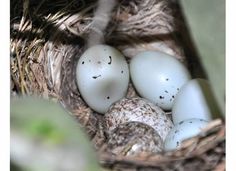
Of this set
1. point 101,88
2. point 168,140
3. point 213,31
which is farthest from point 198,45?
point 101,88

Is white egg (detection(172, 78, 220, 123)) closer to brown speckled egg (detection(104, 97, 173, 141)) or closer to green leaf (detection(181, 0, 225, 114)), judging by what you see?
brown speckled egg (detection(104, 97, 173, 141))

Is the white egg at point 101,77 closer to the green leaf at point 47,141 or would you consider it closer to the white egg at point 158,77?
the white egg at point 158,77

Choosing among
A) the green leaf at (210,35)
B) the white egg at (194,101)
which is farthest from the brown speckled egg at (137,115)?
the green leaf at (210,35)

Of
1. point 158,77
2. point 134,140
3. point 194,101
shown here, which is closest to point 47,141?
point 134,140

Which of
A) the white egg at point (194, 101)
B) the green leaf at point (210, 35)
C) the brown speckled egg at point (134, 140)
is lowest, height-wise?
the brown speckled egg at point (134, 140)

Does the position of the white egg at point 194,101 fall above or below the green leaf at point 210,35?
below

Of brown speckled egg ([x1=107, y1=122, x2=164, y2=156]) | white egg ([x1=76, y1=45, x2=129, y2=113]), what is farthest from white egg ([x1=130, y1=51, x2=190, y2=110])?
brown speckled egg ([x1=107, y1=122, x2=164, y2=156])

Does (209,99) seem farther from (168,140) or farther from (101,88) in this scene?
(101,88)

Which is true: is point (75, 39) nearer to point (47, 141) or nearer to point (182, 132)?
point (182, 132)
